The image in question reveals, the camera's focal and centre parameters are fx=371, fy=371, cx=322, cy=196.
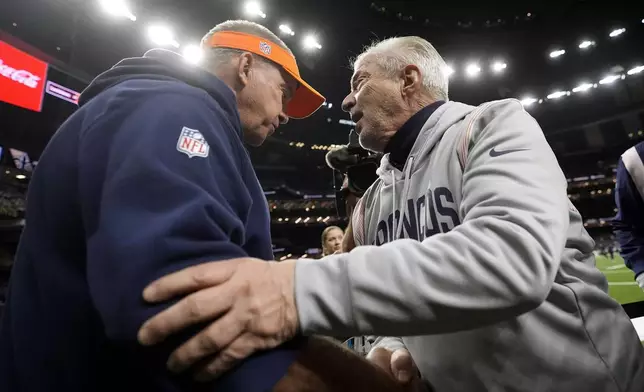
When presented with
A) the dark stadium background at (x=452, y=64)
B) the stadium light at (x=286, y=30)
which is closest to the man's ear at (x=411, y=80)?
the dark stadium background at (x=452, y=64)

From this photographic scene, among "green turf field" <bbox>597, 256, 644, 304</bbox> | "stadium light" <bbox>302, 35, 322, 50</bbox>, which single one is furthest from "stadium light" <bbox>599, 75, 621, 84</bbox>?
"stadium light" <bbox>302, 35, 322, 50</bbox>

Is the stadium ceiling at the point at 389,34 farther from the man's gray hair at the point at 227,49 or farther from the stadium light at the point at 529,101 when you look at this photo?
the man's gray hair at the point at 227,49

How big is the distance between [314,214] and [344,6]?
10898 mm

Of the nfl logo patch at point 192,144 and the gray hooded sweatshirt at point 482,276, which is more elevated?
the nfl logo patch at point 192,144

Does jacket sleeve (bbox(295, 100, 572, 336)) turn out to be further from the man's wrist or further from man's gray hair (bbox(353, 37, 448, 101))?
man's gray hair (bbox(353, 37, 448, 101))

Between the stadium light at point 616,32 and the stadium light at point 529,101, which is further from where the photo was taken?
the stadium light at point 529,101

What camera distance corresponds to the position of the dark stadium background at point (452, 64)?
1362cm

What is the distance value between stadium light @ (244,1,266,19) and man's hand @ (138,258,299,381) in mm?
16550

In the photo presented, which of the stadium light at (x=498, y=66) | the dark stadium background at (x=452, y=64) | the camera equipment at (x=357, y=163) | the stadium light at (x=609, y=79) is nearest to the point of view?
the camera equipment at (x=357, y=163)

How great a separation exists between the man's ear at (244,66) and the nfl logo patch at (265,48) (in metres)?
0.06

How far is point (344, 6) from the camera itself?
17609mm

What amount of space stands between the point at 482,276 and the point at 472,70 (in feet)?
80.3

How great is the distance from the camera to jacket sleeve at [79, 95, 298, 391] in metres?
0.57

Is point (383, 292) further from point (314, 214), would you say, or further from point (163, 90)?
point (314, 214)
